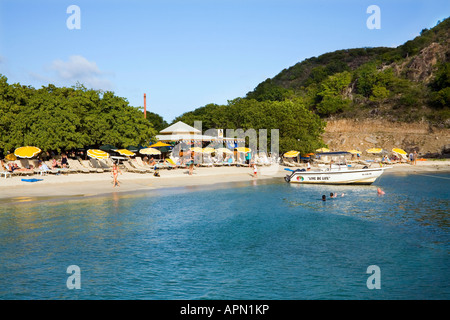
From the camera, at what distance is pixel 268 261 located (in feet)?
46.2

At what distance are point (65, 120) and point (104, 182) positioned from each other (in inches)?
361

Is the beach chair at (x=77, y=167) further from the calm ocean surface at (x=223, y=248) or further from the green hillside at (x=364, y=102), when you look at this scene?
the green hillside at (x=364, y=102)

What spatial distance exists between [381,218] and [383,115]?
69.6 m

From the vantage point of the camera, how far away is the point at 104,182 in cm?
3247

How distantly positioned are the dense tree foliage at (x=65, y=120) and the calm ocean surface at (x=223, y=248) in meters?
13.9

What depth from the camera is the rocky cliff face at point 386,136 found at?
73.0 metres

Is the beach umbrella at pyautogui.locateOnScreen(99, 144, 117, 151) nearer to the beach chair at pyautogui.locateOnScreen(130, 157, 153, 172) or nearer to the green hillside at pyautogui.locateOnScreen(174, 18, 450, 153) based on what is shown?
the beach chair at pyautogui.locateOnScreen(130, 157, 153, 172)

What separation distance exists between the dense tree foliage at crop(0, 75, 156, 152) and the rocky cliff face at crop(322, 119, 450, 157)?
1988 inches

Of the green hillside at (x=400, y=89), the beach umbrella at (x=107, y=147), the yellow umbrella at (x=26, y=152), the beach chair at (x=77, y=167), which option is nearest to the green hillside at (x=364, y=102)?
the green hillside at (x=400, y=89)

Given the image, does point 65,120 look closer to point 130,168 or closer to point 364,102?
point 130,168

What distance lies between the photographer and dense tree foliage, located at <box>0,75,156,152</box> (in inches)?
1448

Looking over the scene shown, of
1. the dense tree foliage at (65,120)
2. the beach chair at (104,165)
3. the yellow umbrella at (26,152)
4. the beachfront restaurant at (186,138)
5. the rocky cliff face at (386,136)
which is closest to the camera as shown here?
the yellow umbrella at (26,152)
